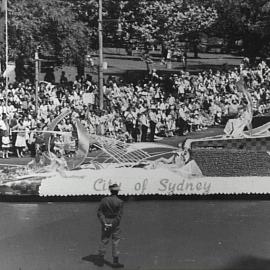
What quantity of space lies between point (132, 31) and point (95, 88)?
6.16 feet

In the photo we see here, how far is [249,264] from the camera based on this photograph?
1007cm

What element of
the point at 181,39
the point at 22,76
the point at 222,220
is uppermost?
the point at 181,39

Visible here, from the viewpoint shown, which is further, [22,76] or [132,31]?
[22,76]

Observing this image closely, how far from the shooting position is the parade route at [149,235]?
10.3 m

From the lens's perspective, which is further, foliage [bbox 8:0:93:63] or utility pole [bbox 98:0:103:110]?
foliage [bbox 8:0:93:63]

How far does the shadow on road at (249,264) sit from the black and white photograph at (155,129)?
235cm

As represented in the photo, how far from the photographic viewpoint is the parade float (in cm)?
1494

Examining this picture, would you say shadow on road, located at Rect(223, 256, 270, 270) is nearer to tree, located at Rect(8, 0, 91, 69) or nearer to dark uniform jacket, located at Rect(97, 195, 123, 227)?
dark uniform jacket, located at Rect(97, 195, 123, 227)

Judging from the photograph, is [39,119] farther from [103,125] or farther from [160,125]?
[160,125]

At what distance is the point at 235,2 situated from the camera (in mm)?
15664

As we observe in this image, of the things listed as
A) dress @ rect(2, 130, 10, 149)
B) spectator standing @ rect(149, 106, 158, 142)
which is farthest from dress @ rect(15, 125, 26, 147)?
spectator standing @ rect(149, 106, 158, 142)

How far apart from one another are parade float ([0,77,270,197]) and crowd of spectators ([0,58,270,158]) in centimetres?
28

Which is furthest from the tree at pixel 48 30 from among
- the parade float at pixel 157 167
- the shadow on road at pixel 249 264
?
the shadow on road at pixel 249 264

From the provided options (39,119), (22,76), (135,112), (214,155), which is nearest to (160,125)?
(135,112)
